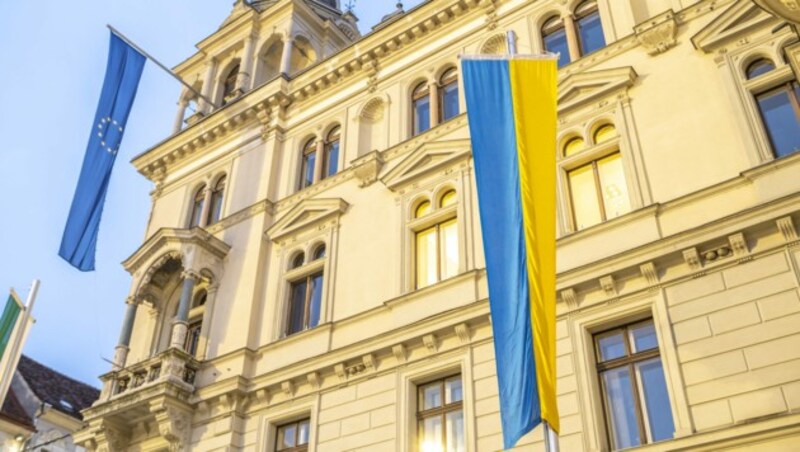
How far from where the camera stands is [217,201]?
2450cm

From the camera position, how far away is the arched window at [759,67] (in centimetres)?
1535

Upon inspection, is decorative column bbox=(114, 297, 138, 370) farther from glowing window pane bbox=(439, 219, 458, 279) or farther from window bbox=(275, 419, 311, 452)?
glowing window pane bbox=(439, 219, 458, 279)

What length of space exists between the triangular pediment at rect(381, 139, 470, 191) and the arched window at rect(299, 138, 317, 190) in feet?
11.4

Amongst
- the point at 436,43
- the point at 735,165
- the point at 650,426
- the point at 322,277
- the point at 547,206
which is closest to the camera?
the point at 547,206

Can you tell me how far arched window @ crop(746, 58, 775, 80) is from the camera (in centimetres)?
1535

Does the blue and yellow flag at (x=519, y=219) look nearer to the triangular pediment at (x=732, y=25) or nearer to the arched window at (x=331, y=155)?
the triangular pediment at (x=732, y=25)

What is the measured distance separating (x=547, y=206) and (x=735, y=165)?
490 cm

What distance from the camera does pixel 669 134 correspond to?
1563 centimetres

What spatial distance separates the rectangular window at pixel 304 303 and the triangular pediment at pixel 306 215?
1421mm

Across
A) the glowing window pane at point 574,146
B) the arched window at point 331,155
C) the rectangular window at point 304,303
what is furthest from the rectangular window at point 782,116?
the arched window at point 331,155

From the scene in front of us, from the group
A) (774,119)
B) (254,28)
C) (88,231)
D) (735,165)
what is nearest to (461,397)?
(735,165)

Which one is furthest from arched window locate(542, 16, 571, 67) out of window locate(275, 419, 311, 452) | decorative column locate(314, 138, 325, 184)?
window locate(275, 419, 311, 452)

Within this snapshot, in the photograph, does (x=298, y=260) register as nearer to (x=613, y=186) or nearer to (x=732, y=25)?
(x=613, y=186)

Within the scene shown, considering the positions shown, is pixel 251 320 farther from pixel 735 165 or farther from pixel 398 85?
pixel 735 165
